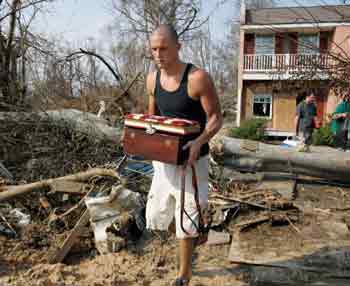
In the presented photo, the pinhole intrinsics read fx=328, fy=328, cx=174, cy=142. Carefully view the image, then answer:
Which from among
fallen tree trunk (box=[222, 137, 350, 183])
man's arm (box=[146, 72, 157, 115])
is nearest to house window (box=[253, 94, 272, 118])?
fallen tree trunk (box=[222, 137, 350, 183])

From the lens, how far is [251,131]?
1578cm

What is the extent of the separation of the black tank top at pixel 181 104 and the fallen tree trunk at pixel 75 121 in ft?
11.2

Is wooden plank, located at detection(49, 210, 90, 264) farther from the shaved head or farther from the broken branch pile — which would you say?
the shaved head

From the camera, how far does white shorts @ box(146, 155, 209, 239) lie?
2.30m

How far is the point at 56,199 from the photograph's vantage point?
12.9 feet

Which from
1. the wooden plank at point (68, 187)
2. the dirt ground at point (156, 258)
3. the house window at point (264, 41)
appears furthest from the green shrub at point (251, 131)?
the wooden plank at point (68, 187)

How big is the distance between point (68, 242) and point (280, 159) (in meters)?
3.71

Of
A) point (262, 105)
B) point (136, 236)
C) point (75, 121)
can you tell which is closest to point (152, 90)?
point (136, 236)

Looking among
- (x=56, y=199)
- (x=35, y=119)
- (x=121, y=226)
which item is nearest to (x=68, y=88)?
(x=35, y=119)

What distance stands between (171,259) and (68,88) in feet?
22.1

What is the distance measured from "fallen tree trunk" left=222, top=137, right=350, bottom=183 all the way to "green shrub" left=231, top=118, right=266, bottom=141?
1002cm

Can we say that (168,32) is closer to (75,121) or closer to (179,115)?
(179,115)

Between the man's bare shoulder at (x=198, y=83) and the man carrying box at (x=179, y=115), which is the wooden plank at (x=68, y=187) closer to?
the man carrying box at (x=179, y=115)

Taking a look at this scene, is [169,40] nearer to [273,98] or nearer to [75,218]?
[75,218]
